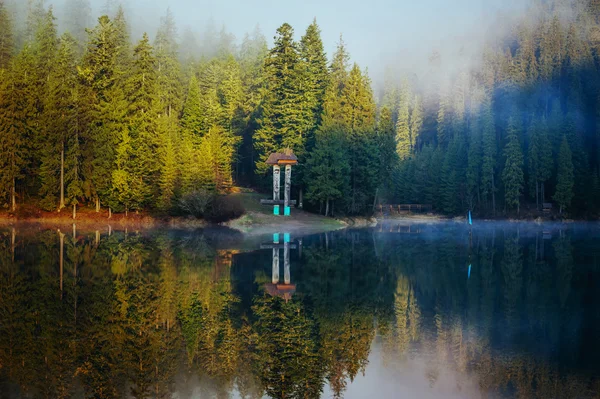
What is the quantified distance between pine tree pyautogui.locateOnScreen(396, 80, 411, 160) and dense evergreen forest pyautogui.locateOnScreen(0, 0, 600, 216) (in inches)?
24.9

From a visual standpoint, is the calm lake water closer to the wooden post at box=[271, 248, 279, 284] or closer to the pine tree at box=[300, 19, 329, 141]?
the wooden post at box=[271, 248, 279, 284]

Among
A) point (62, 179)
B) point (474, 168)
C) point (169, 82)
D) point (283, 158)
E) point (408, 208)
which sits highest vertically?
point (169, 82)

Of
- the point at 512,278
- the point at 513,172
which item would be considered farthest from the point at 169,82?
the point at 512,278

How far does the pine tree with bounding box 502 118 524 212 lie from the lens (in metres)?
75.3

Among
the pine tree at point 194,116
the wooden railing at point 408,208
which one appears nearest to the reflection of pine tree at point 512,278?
the pine tree at point 194,116

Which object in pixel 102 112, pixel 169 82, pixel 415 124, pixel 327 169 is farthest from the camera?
pixel 415 124

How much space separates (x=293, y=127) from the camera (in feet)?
199

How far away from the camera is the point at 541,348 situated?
43.0 feet

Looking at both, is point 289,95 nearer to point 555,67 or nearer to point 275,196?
point 275,196

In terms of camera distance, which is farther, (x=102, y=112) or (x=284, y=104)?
(x=284, y=104)

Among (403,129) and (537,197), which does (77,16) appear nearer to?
(403,129)

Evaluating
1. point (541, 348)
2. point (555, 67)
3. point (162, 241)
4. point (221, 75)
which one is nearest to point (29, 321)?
point (541, 348)

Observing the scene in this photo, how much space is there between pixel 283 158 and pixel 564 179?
43.0 meters

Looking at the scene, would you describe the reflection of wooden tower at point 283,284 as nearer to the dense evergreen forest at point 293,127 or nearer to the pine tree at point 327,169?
the dense evergreen forest at point 293,127
